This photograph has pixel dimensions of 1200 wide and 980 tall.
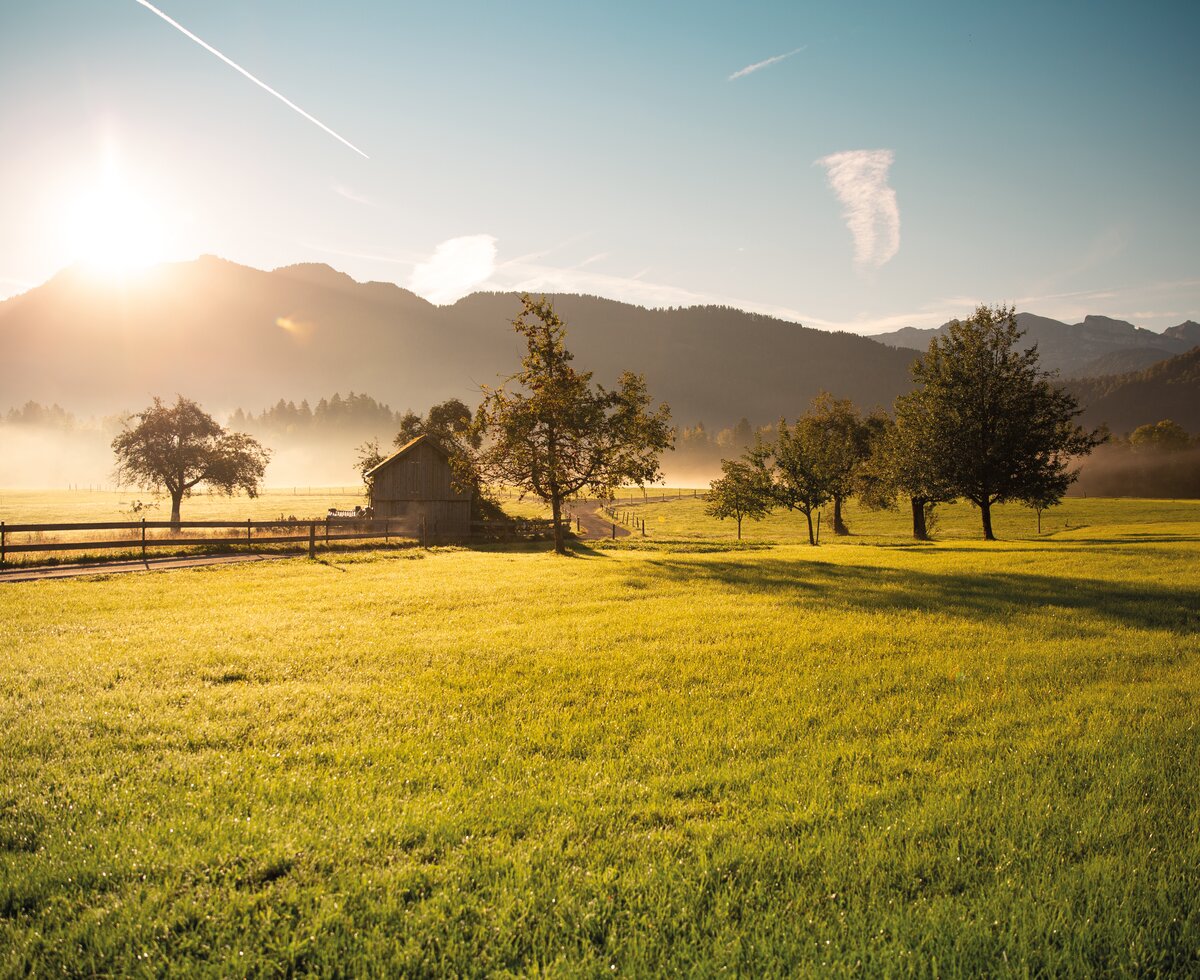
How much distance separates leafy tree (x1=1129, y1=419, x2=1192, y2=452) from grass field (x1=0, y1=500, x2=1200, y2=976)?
153164mm

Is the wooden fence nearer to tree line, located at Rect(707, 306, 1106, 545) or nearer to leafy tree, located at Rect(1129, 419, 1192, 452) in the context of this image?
tree line, located at Rect(707, 306, 1106, 545)

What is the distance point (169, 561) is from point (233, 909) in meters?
27.2

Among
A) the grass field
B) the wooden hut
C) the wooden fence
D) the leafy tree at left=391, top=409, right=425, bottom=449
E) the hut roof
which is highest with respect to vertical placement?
the leafy tree at left=391, top=409, right=425, bottom=449

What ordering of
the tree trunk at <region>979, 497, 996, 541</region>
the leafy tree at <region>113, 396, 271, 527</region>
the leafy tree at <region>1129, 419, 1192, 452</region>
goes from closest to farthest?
1. the tree trunk at <region>979, 497, 996, 541</region>
2. the leafy tree at <region>113, 396, 271, 527</region>
3. the leafy tree at <region>1129, 419, 1192, 452</region>

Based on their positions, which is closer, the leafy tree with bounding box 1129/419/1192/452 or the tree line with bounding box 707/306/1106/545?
the tree line with bounding box 707/306/1106/545

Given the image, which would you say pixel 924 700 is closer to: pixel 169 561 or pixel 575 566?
pixel 575 566

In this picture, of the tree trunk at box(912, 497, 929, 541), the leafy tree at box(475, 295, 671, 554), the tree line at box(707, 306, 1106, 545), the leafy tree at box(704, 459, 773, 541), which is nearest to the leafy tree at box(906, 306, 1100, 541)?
the tree line at box(707, 306, 1106, 545)

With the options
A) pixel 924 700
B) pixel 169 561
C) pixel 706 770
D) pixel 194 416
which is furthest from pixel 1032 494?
pixel 194 416

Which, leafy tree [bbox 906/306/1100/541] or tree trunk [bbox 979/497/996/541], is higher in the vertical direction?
leafy tree [bbox 906/306/1100/541]

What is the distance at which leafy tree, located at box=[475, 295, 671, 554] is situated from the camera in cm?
3116

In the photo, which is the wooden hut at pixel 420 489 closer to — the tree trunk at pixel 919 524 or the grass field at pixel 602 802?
the grass field at pixel 602 802

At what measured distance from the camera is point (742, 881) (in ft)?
13.0

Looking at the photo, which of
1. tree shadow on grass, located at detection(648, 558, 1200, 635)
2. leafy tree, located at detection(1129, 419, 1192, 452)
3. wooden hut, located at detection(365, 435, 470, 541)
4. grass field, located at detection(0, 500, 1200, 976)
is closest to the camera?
grass field, located at detection(0, 500, 1200, 976)

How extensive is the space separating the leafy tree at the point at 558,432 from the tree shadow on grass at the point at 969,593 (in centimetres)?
1069
